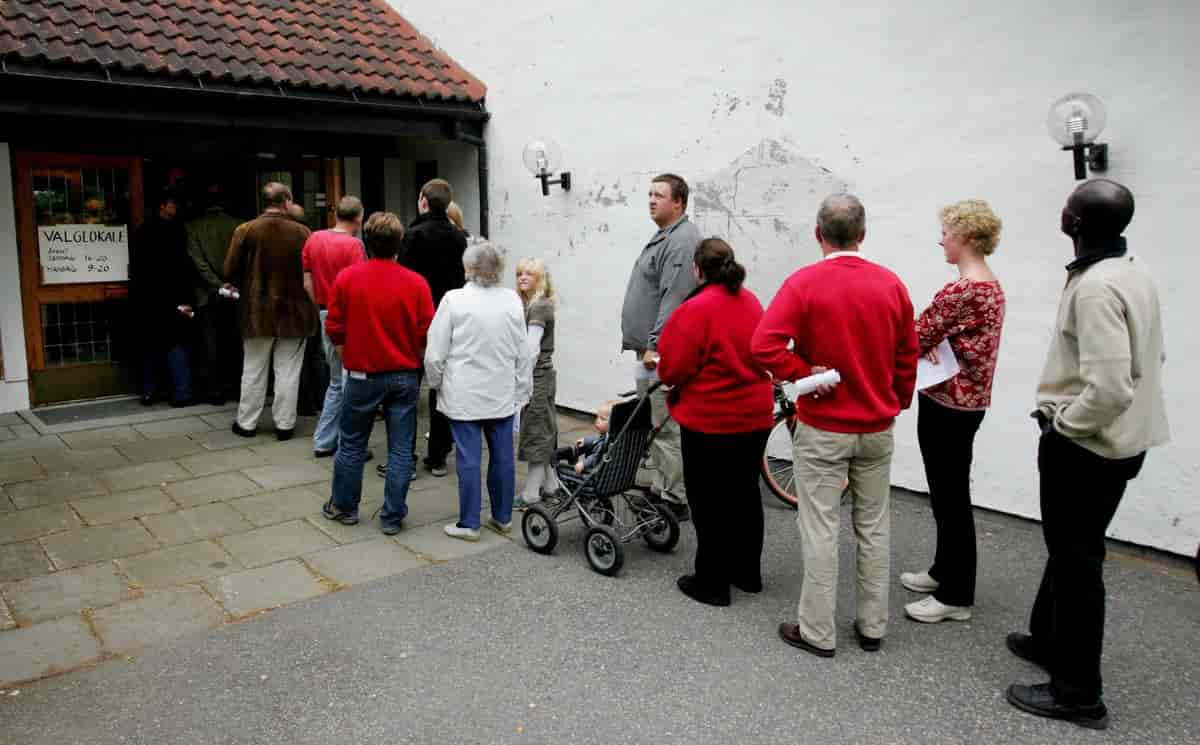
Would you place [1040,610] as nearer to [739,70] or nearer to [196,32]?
[739,70]

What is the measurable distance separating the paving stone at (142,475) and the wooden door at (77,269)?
2175 millimetres

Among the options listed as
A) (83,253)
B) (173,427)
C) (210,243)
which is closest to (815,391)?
(173,427)

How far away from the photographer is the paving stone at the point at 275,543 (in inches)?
197

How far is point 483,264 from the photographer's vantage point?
4.88 m

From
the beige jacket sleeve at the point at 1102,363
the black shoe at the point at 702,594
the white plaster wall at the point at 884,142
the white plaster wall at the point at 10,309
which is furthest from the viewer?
the white plaster wall at the point at 10,309

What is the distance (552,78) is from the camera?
835 centimetres

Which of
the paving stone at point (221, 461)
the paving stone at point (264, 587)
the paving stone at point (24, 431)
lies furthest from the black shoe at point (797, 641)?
the paving stone at point (24, 431)


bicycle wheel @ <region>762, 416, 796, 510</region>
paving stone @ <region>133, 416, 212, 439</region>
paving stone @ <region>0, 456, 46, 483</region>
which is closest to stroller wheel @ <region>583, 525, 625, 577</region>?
bicycle wheel @ <region>762, 416, 796, 510</region>

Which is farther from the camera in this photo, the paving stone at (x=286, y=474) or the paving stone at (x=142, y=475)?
the paving stone at (x=286, y=474)

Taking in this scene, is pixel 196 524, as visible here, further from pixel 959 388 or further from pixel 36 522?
pixel 959 388

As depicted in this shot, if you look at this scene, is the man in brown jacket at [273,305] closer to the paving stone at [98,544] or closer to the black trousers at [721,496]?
the paving stone at [98,544]

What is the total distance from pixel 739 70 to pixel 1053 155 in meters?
2.38

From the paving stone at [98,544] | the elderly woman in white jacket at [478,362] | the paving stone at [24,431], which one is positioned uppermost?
the elderly woman in white jacket at [478,362]

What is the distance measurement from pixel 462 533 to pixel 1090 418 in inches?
128
